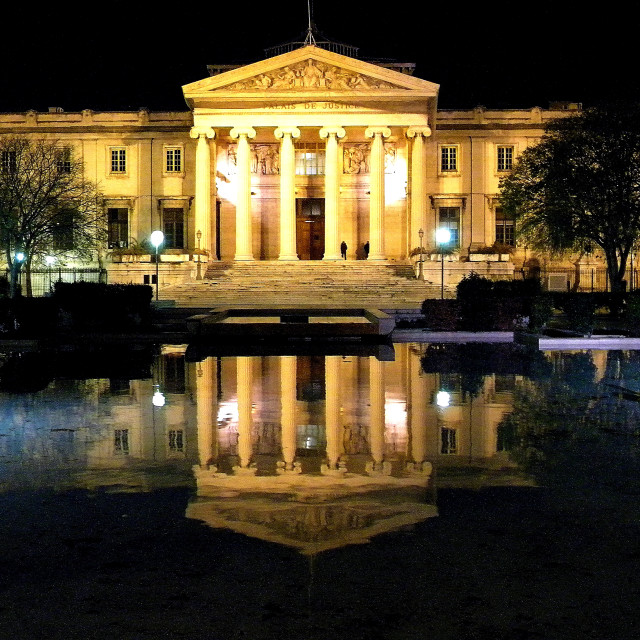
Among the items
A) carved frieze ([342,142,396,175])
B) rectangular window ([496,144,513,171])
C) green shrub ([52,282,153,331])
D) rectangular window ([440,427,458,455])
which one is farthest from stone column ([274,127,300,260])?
rectangular window ([440,427,458,455])

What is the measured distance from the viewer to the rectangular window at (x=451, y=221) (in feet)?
195

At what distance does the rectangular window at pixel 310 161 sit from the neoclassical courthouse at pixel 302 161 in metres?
0.06

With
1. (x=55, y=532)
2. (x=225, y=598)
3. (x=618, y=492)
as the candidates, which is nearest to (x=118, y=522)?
(x=55, y=532)

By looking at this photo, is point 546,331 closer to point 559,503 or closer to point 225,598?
point 559,503

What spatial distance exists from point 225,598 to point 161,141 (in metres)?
57.0

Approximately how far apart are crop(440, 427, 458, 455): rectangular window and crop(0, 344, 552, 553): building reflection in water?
0.04 ft

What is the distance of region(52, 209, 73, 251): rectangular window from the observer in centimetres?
4647

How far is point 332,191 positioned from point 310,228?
6.60 metres

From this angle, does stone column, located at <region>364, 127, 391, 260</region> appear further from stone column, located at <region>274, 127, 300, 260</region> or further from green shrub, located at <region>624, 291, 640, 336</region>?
green shrub, located at <region>624, 291, 640, 336</region>

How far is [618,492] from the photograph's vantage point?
8055 mm

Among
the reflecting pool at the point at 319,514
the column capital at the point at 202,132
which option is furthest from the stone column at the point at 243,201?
the reflecting pool at the point at 319,514

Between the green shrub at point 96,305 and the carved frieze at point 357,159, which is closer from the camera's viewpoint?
the green shrub at point 96,305

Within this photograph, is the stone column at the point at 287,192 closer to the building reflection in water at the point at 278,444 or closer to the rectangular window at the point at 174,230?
the rectangular window at the point at 174,230

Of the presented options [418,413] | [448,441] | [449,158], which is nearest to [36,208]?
[449,158]
